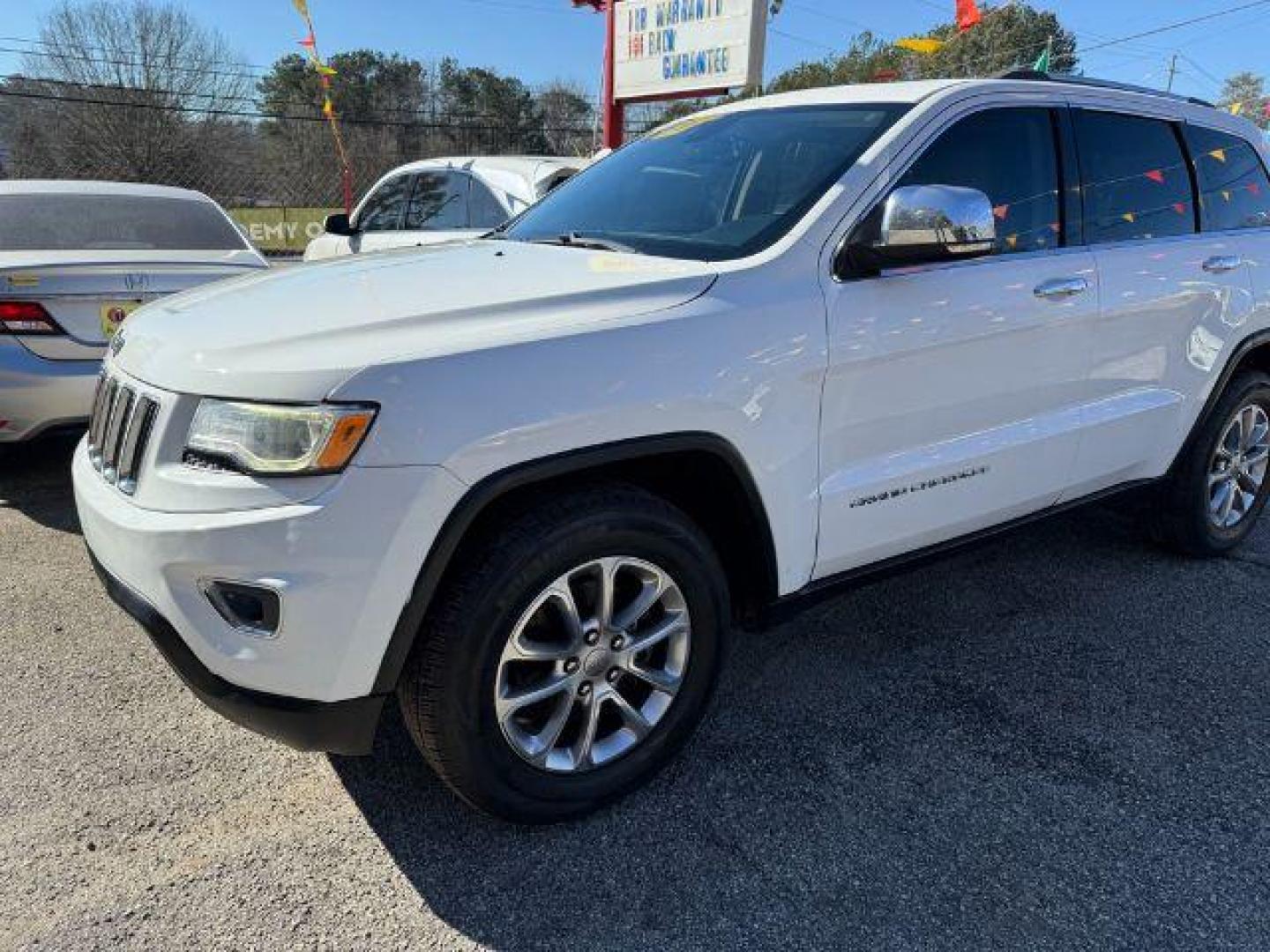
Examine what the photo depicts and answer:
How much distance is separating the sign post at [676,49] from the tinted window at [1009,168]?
27.7 feet

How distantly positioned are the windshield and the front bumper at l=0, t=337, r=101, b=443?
6.95 ft

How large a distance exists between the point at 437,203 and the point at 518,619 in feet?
21.2

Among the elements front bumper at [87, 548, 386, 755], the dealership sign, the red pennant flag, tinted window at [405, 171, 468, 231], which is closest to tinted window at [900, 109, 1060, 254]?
front bumper at [87, 548, 386, 755]

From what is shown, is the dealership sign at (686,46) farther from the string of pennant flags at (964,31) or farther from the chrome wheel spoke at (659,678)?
the chrome wheel spoke at (659,678)

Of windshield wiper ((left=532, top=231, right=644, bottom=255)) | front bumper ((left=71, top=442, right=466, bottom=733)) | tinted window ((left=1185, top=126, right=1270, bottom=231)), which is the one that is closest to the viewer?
front bumper ((left=71, top=442, right=466, bottom=733))

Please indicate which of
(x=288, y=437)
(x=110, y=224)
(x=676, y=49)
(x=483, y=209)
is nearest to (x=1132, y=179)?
(x=288, y=437)

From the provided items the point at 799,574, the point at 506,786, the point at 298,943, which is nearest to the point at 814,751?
the point at 799,574

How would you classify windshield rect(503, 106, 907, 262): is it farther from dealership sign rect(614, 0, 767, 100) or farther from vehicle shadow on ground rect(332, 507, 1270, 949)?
dealership sign rect(614, 0, 767, 100)

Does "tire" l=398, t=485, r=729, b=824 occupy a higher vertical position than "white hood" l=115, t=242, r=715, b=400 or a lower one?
lower

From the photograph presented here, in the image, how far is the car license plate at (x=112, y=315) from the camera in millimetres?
4273

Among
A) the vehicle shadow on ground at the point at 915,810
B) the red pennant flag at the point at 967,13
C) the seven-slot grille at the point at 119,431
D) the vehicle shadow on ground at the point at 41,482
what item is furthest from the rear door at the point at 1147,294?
the red pennant flag at the point at 967,13

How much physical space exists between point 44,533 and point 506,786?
3.06 metres

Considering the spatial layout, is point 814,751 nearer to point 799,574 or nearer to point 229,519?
point 799,574

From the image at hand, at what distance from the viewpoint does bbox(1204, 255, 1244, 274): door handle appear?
367cm
